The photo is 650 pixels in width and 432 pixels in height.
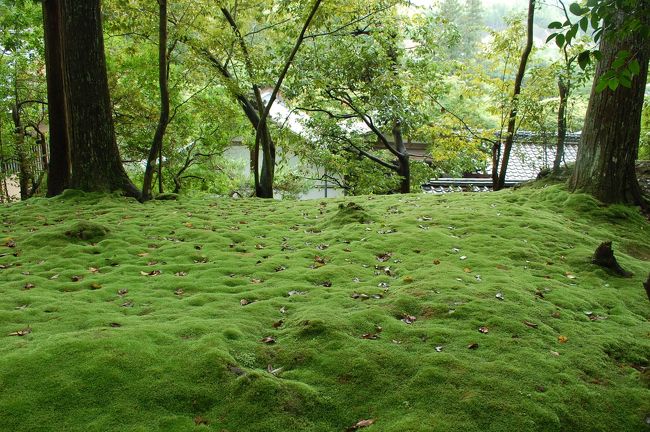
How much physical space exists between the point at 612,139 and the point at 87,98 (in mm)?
10413

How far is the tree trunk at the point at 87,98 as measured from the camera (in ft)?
33.2

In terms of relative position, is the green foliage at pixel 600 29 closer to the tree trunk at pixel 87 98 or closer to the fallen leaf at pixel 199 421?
the fallen leaf at pixel 199 421

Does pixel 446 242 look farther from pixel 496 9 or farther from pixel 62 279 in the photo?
pixel 496 9

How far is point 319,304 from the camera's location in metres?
5.62

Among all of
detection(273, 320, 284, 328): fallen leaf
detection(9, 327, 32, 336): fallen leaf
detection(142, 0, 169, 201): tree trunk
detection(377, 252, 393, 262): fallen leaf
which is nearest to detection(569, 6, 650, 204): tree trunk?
detection(377, 252, 393, 262): fallen leaf

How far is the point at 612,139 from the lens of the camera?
956 centimetres

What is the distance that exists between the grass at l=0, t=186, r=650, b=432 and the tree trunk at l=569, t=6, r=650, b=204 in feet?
3.34

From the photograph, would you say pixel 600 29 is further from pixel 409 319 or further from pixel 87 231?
pixel 87 231

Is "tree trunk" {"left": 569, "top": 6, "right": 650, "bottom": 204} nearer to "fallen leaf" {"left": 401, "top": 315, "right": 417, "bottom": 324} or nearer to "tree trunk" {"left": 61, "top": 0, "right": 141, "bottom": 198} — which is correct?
"fallen leaf" {"left": 401, "top": 315, "right": 417, "bottom": 324}

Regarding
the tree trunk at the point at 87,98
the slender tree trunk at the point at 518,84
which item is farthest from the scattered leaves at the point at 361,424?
the slender tree trunk at the point at 518,84

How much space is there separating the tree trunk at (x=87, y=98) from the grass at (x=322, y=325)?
169 cm

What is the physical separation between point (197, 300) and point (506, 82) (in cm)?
1280

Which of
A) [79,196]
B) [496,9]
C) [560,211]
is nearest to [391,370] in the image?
[560,211]

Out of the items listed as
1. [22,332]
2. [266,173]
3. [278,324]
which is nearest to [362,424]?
[278,324]
